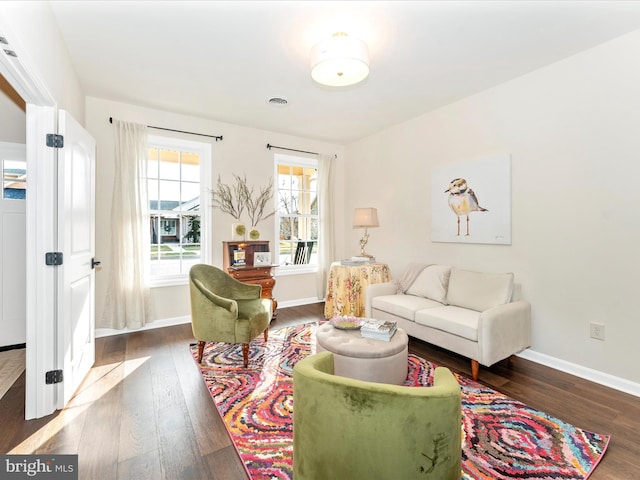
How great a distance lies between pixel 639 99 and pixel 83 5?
400 cm

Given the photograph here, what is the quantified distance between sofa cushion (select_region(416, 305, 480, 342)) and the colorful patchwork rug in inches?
14.4

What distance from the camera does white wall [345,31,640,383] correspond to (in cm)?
241

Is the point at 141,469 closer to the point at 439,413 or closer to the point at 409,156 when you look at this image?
the point at 439,413

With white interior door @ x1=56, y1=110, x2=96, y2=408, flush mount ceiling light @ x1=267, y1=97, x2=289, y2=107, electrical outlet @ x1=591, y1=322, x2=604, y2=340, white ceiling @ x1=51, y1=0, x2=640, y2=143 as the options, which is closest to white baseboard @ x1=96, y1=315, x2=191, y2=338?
white interior door @ x1=56, y1=110, x2=96, y2=408

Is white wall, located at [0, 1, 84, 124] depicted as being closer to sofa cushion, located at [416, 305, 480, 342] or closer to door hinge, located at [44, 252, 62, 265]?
door hinge, located at [44, 252, 62, 265]

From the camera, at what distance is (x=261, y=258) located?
4207 millimetres

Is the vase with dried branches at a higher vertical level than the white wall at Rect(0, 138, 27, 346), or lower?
higher

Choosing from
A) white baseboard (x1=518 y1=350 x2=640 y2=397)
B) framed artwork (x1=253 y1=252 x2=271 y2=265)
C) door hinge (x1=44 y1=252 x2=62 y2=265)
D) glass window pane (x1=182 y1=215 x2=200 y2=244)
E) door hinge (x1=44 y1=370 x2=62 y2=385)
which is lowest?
white baseboard (x1=518 y1=350 x2=640 y2=397)

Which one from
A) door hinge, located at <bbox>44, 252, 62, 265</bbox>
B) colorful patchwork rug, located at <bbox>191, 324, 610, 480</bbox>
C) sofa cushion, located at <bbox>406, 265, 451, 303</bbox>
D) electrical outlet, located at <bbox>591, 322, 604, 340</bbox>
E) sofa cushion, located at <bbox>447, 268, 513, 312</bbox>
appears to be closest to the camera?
colorful patchwork rug, located at <bbox>191, 324, 610, 480</bbox>

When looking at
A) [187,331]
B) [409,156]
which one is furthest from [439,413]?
[409,156]

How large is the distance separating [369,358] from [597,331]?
6.51 feet

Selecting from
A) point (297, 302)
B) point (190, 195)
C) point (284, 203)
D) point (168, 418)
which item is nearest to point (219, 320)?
point (168, 418)

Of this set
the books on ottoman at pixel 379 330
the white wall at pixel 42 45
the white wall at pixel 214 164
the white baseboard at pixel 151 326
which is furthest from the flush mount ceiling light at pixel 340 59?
the white baseboard at pixel 151 326

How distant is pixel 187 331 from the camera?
371cm
